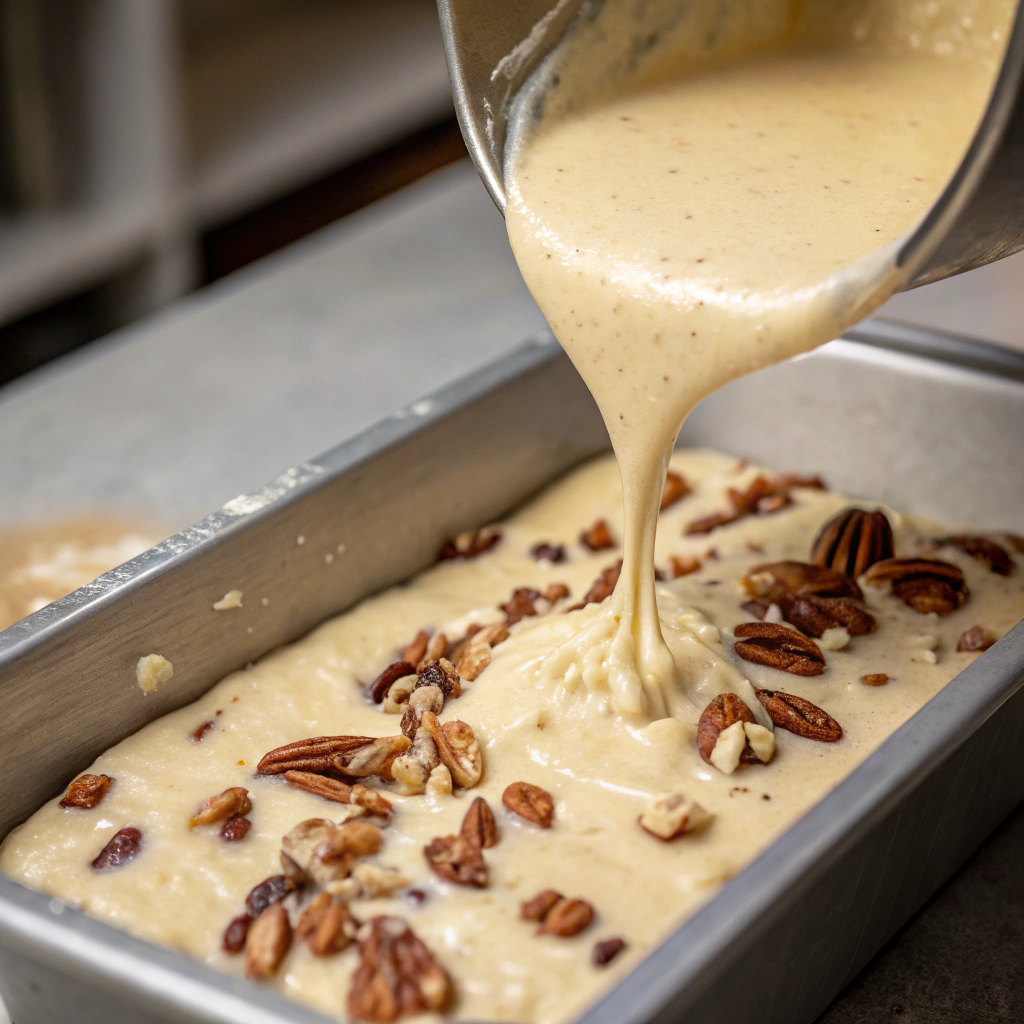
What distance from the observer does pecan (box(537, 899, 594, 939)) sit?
0.85 m

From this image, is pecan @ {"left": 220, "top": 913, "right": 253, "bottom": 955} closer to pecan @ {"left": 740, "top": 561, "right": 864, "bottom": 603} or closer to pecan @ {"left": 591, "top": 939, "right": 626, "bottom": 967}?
pecan @ {"left": 591, "top": 939, "right": 626, "bottom": 967}

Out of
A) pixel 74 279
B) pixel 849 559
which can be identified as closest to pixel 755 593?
pixel 849 559

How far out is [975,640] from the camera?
117 centimetres

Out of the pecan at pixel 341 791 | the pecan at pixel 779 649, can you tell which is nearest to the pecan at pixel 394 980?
the pecan at pixel 341 791

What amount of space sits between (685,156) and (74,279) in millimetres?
1838

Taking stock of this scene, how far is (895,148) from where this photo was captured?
109 cm

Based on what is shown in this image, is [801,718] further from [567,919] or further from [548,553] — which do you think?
[548,553]

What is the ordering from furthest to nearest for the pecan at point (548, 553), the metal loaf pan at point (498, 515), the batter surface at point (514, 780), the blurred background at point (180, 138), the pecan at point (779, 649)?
1. the blurred background at point (180, 138)
2. the pecan at point (548, 553)
3. the pecan at point (779, 649)
4. the batter surface at point (514, 780)
5. the metal loaf pan at point (498, 515)

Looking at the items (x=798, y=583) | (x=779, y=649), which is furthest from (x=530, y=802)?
(x=798, y=583)

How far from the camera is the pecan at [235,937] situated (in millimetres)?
879

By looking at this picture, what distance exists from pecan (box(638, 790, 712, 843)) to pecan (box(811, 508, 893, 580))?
16.9 inches

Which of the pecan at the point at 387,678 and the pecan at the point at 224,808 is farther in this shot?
the pecan at the point at 387,678

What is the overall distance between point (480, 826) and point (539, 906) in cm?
10

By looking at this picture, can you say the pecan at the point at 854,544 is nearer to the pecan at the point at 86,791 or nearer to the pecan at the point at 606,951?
the pecan at the point at 606,951
